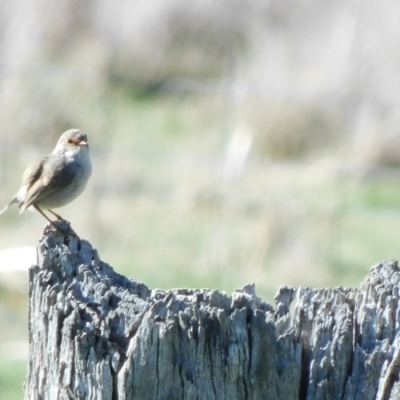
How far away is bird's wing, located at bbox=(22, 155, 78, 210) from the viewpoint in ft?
17.6

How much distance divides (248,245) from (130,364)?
7.09 meters

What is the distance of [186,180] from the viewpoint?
10820 mm

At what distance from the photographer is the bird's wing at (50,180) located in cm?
536

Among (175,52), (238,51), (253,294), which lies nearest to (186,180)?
(238,51)

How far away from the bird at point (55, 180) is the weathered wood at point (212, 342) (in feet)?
9.10

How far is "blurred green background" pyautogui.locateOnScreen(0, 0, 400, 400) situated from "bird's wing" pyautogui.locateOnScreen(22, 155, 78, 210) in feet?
5.98

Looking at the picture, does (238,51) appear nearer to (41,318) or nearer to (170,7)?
(170,7)

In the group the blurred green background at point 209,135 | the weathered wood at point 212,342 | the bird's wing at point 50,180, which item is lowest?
the weathered wood at point 212,342

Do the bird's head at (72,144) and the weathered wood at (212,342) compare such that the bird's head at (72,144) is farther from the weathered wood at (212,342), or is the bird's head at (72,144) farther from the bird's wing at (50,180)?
the weathered wood at (212,342)

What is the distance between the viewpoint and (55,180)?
536cm

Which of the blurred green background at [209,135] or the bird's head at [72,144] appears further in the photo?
the blurred green background at [209,135]

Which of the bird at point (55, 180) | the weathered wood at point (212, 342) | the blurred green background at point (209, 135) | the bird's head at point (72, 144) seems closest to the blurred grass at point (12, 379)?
the blurred green background at point (209, 135)

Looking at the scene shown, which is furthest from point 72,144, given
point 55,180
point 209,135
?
point 209,135

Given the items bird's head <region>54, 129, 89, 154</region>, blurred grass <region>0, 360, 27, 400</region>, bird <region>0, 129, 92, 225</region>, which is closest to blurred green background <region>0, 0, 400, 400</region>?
blurred grass <region>0, 360, 27, 400</region>
